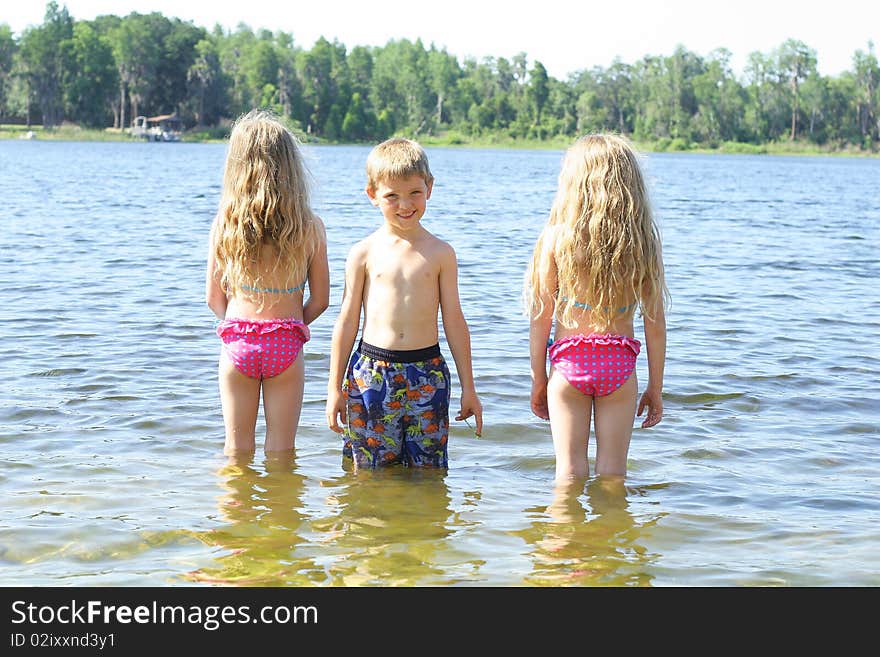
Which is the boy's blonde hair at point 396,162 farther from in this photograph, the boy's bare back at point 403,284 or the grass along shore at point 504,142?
the grass along shore at point 504,142

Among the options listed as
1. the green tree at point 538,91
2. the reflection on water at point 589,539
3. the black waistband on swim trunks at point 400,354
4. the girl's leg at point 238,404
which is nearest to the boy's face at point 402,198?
the black waistband on swim trunks at point 400,354

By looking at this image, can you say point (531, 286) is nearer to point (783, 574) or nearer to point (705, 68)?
point (783, 574)

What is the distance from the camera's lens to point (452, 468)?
6391 millimetres

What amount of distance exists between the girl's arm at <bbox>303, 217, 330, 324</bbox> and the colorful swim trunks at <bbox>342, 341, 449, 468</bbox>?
0.34 m

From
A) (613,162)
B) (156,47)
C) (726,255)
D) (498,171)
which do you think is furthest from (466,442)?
(156,47)

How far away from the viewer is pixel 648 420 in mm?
5473

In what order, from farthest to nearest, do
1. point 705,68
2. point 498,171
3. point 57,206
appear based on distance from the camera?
point 705,68
point 498,171
point 57,206

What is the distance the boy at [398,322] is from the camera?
516 centimetres

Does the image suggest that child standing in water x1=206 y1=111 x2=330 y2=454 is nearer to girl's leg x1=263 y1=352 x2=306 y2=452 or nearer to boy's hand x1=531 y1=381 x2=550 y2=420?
girl's leg x1=263 y1=352 x2=306 y2=452

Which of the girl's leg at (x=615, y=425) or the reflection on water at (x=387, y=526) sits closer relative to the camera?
the reflection on water at (x=387, y=526)

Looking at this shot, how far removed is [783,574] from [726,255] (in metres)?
14.6

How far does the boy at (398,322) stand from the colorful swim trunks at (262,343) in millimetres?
308

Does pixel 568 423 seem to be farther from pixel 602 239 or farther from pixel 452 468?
pixel 452 468

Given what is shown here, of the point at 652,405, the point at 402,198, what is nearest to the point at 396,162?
the point at 402,198
